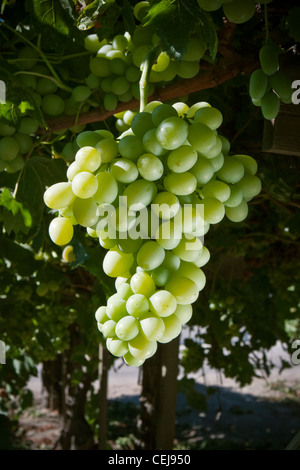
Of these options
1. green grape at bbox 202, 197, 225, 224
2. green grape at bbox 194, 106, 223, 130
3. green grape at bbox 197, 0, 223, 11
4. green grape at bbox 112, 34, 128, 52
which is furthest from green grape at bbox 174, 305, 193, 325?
green grape at bbox 112, 34, 128, 52

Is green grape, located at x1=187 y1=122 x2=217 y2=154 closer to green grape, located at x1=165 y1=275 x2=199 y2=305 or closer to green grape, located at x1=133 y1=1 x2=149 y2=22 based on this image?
green grape, located at x1=165 y1=275 x2=199 y2=305

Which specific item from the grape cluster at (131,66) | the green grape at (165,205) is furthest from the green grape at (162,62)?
the green grape at (165,205)

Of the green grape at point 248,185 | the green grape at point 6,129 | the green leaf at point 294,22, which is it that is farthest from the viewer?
the green grape at point 6,129

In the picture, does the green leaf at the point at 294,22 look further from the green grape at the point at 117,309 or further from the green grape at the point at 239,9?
the green grape at the point at 117,309

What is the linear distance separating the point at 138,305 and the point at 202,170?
0.17 m

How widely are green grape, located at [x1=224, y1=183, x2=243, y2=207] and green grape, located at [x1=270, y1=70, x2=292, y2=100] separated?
0.19 meters

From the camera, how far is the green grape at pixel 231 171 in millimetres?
586

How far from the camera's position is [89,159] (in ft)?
1.69

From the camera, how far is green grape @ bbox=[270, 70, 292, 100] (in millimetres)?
693

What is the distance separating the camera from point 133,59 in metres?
0.81

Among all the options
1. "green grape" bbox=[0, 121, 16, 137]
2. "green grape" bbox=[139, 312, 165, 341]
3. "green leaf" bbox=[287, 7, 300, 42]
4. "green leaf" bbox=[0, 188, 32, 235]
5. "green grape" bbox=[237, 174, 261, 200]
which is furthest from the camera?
"green leaf" bbox=[0, 188, 32, 235]

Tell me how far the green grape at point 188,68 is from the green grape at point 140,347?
0.46 metres

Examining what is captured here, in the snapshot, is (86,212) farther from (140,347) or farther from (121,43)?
(121,43)

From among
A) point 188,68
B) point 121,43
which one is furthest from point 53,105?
point 188,68
